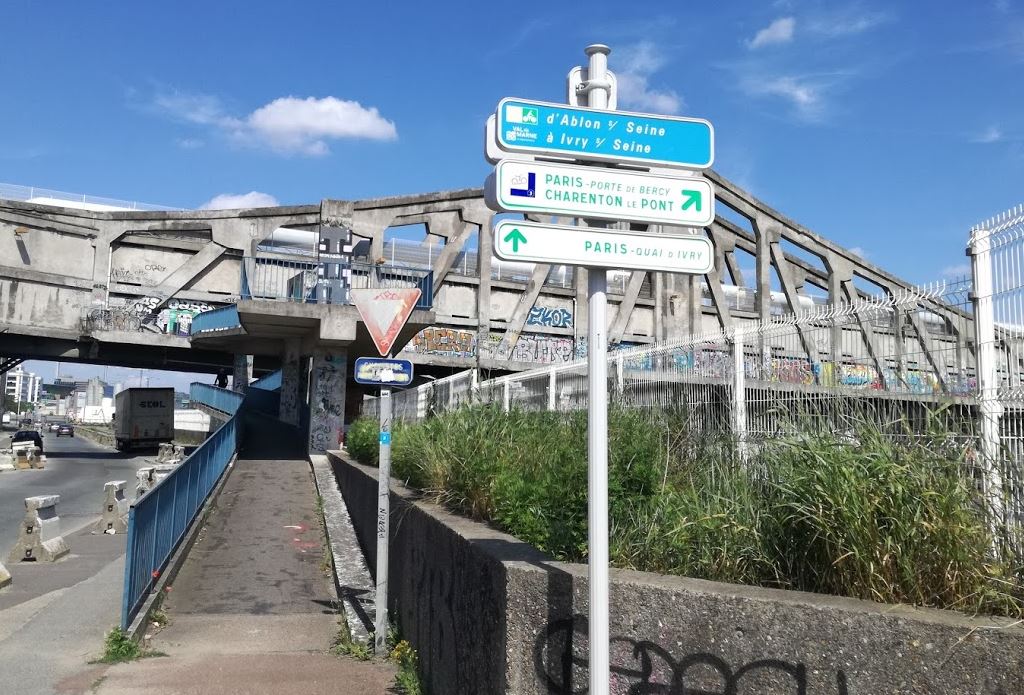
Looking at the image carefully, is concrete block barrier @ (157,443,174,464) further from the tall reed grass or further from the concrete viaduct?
the tall reed grass

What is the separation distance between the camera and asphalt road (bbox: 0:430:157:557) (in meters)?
19.4

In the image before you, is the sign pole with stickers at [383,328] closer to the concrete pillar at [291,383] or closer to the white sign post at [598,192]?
the white sign post at [598,192]

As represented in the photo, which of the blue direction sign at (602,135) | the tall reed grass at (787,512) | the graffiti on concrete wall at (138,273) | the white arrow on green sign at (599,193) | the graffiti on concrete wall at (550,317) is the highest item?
the graffiti on concrete wall at (138,273)

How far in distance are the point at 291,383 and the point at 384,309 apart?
88.6 feet

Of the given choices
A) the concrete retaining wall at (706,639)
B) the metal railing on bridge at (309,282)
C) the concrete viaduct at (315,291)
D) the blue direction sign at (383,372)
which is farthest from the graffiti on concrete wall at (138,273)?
the concrete retaining wall at (706,639)

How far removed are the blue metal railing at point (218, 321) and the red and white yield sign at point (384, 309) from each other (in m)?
22.9

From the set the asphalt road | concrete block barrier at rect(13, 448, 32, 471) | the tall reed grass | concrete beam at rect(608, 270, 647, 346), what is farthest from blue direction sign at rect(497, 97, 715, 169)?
concrete beam at rect(608, 270, 647, 346)

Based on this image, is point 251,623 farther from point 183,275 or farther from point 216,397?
point 183,275

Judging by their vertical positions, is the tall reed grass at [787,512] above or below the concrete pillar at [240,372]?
below

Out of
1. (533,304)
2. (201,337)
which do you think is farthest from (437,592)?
(533,304)

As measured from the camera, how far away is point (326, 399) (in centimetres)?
2728

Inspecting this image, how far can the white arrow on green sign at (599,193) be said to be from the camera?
11.7 ft

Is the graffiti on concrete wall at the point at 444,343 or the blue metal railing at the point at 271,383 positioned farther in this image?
the blue metal railing at the point at 271,383

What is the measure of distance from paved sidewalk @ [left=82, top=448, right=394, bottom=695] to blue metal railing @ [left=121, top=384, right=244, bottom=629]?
0.44 m
